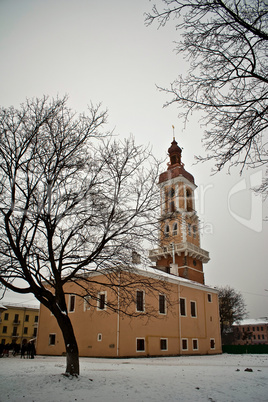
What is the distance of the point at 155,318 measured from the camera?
2528 centimetres

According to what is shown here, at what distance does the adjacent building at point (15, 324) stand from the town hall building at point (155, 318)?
106ft

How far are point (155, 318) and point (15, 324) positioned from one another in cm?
4166

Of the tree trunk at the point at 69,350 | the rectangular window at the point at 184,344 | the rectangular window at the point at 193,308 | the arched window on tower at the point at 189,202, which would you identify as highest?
the arched window on tower at the point at 189,202

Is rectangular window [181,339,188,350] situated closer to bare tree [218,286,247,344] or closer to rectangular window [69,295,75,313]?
rectangular window [69,295,75,313]

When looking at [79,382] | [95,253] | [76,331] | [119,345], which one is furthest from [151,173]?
[76,331]

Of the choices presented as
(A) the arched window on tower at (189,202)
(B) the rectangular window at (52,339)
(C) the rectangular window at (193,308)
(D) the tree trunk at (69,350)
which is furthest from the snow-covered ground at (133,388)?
(A) the arched window on tower at (189,202)

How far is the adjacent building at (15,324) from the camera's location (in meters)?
55.4

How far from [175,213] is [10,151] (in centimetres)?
624

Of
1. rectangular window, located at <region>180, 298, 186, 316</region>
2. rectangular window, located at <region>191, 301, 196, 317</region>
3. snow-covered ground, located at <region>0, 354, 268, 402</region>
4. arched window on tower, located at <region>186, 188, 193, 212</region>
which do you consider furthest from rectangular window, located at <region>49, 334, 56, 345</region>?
arched window on tower, located at <region>186, 188, 193, 212</region>

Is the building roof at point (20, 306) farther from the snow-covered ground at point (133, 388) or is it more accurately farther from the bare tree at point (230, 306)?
the snow-covered ground at point (133, 388)

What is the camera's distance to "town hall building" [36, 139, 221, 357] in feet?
73.4

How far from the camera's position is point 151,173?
11398mm

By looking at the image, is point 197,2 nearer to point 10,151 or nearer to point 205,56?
point 205,56

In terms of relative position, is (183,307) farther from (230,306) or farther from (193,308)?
(230,306)
